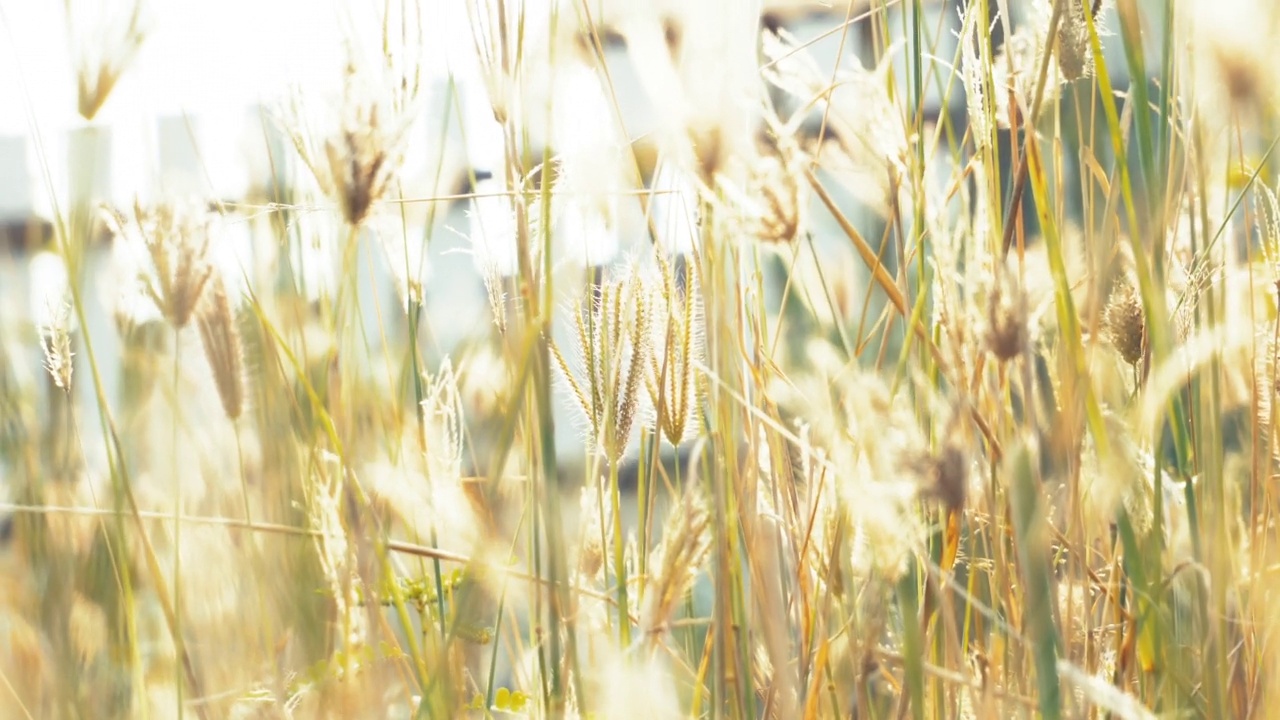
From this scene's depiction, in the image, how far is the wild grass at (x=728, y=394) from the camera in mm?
397

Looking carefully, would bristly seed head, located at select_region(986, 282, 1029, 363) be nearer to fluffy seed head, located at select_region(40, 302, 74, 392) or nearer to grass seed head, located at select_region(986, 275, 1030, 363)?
grass seed head, located at select_region(986, 275, 1030, 363)

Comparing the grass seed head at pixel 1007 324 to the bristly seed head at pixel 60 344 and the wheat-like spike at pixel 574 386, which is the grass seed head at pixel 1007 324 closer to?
the wheat-like spike at pixel 574 386

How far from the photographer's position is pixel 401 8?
0.51m

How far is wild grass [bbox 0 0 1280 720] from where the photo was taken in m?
0.40

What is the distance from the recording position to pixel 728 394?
0.53 metres

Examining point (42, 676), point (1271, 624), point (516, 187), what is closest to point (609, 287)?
point (516, 187)

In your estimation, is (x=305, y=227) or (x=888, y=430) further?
(x=305, y=227)

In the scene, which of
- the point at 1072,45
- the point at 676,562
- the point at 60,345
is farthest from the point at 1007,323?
the point at 60,345

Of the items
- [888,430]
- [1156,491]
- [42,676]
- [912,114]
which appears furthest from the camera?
[42,676]

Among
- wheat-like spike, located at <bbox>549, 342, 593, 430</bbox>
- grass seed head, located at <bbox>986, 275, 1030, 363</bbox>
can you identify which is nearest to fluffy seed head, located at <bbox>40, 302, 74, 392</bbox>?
wheat-like spike, located at <bbox>549, 342, 593, 430</bbox>

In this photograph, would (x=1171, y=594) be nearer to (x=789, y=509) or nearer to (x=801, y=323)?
(x=789, y=509)

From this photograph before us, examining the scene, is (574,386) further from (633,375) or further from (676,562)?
(676,562)

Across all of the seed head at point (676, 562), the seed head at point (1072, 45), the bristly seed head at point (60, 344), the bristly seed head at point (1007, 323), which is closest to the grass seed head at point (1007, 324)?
the bristly seed head at point (1007, 323)

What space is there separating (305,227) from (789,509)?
36 cm
